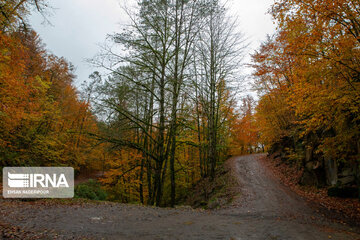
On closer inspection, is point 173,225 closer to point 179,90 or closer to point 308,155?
point 179,90

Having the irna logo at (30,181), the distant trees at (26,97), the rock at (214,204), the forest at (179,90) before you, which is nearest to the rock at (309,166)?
the forest at (179,90)

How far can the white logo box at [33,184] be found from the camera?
9.23 m

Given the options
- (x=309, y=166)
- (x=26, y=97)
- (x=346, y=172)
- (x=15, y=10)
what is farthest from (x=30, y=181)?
(x=346, y=172)

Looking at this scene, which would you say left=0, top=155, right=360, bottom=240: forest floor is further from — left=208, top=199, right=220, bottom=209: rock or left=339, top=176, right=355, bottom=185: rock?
left=339, top=176, right=355, bottom=185: rock

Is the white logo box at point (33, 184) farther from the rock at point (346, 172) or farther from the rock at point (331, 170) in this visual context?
the rock at point (346, 172)

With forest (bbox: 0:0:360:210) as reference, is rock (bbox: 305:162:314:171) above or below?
below

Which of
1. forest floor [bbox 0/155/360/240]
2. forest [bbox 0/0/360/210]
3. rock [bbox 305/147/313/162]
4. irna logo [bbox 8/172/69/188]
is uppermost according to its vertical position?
forest [bbox 0/0/360/210]

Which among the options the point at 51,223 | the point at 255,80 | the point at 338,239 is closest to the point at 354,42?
the point at 338,239

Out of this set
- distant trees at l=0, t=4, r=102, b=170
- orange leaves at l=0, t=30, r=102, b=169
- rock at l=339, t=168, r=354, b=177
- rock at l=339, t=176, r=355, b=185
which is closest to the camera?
distant trees at l=0, t=4, r=102, b=170

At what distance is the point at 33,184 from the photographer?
10.2m

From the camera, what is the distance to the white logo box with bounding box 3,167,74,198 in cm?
923

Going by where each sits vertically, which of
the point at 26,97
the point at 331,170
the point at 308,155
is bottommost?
the point at 331,170

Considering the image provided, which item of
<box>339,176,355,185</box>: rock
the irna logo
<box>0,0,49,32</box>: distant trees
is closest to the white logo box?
the irna logo

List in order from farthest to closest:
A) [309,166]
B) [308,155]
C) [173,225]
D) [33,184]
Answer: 1. [308,155]
2. [309,166]
3. [33,184]
4. [173,225]
